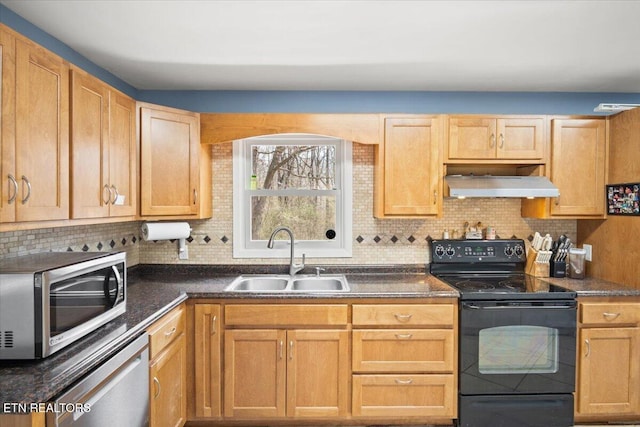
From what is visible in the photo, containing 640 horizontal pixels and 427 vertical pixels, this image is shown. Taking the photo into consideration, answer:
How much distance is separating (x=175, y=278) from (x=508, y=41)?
8.74ft

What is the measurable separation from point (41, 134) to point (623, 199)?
3.41m

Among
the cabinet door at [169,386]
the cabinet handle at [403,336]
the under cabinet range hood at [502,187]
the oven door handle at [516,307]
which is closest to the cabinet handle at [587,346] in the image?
the oven door handle at [516,307]

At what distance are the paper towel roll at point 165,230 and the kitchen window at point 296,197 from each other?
1.40 ft

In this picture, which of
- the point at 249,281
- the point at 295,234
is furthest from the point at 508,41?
the point at 249,281

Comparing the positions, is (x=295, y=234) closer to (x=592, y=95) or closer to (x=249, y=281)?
(x=249, y=281)

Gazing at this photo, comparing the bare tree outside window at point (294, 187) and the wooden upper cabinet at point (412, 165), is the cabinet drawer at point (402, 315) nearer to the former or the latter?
the wooden upper cabinet at point (412, 165)

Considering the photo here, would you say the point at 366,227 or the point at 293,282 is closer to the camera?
the point at 293,282

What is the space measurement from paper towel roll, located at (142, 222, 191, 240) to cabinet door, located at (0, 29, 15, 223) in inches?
50.2

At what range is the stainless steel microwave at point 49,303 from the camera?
4.62 ft

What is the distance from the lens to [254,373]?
8.29 feet

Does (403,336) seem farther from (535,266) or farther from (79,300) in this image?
(79,300)

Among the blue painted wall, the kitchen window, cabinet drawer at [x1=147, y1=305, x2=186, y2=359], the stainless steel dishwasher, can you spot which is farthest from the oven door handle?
the stainless steel dishwasher

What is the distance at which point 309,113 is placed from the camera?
2.93 meters

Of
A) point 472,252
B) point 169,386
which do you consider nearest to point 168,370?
point 169,386
